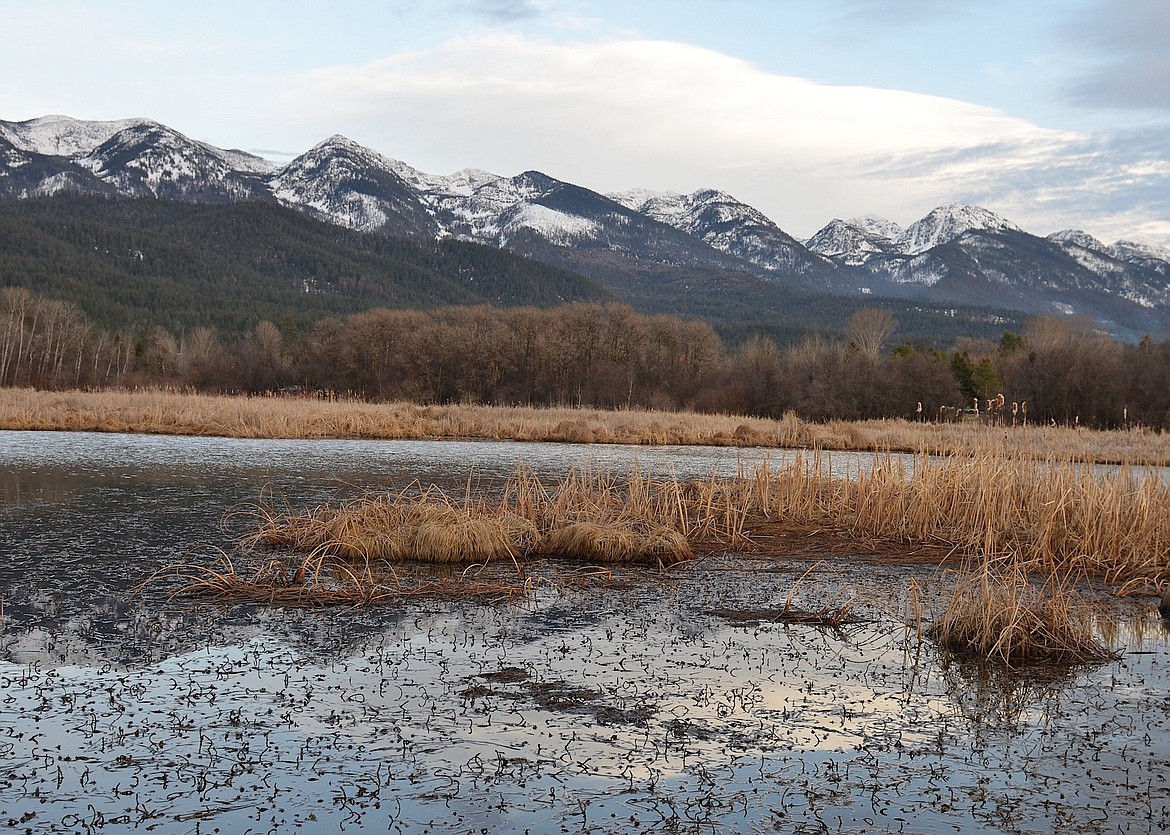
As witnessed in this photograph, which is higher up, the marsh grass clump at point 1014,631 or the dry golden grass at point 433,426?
the marsh grass clump at point 1014,631

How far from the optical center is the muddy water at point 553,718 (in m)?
5.18

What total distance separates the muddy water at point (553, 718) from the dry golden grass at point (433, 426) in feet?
76.5

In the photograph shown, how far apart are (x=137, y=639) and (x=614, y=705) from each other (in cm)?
413

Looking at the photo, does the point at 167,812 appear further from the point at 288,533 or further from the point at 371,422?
the point at 371,422

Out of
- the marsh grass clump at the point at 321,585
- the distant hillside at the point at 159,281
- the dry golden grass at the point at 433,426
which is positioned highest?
the distant hillside at the point at 159,281

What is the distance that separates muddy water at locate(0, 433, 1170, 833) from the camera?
17.0ft

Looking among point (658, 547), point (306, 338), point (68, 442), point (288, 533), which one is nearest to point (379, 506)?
point (288, 533)

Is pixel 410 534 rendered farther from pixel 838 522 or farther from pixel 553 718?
pixel 838 522

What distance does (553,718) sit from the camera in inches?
258

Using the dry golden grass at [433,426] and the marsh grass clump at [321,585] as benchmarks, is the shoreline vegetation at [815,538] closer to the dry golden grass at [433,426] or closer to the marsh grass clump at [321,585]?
the marsh grass clump at [321,585]

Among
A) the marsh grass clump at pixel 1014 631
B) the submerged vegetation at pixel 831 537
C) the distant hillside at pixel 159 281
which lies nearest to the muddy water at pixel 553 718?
the marsh grass clump at pixel 1014 631

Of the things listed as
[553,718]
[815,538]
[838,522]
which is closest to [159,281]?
[838,522]

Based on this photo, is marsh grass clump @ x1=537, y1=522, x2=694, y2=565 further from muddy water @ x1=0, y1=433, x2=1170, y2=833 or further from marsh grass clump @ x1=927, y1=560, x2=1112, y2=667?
marsh grass clump @ x1=927, y1=560, x2=1112, y2=667

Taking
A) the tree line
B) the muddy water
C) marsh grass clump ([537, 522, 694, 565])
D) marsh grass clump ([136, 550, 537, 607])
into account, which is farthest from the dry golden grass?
the muddy water
